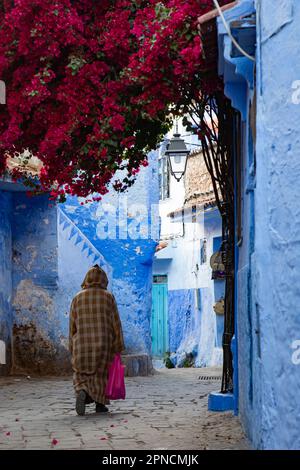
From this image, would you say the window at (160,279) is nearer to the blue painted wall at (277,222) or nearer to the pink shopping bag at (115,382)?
the pink shopping bag at (115,382)

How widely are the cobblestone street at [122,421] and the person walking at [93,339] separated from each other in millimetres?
285

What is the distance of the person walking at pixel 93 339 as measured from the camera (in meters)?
11.2

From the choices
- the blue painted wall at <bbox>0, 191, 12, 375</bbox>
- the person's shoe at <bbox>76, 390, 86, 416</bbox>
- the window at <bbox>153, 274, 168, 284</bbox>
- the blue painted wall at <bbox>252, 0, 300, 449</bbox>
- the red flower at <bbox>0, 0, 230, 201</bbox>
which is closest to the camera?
the blue painted wall at <bbox>252, 0, 300, 449</bbox>

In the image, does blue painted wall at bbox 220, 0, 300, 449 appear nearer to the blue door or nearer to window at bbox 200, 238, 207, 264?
window at bbox 200, 238, 207, 264

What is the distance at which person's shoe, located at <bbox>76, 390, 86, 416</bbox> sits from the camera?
36.4 ft

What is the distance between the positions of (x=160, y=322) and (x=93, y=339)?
16405 mm

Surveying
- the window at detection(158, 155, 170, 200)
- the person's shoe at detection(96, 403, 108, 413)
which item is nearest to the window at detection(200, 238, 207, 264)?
the window at detection(158, 155, 170, 200)

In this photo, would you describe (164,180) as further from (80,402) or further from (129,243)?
(80,402)

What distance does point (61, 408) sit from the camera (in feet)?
39.9

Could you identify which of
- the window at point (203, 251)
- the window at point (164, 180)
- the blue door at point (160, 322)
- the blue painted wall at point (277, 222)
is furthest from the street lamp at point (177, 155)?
the window at point (164, 180)

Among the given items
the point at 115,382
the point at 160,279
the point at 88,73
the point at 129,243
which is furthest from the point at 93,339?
the point at 160,279

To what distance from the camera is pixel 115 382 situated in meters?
11.3
